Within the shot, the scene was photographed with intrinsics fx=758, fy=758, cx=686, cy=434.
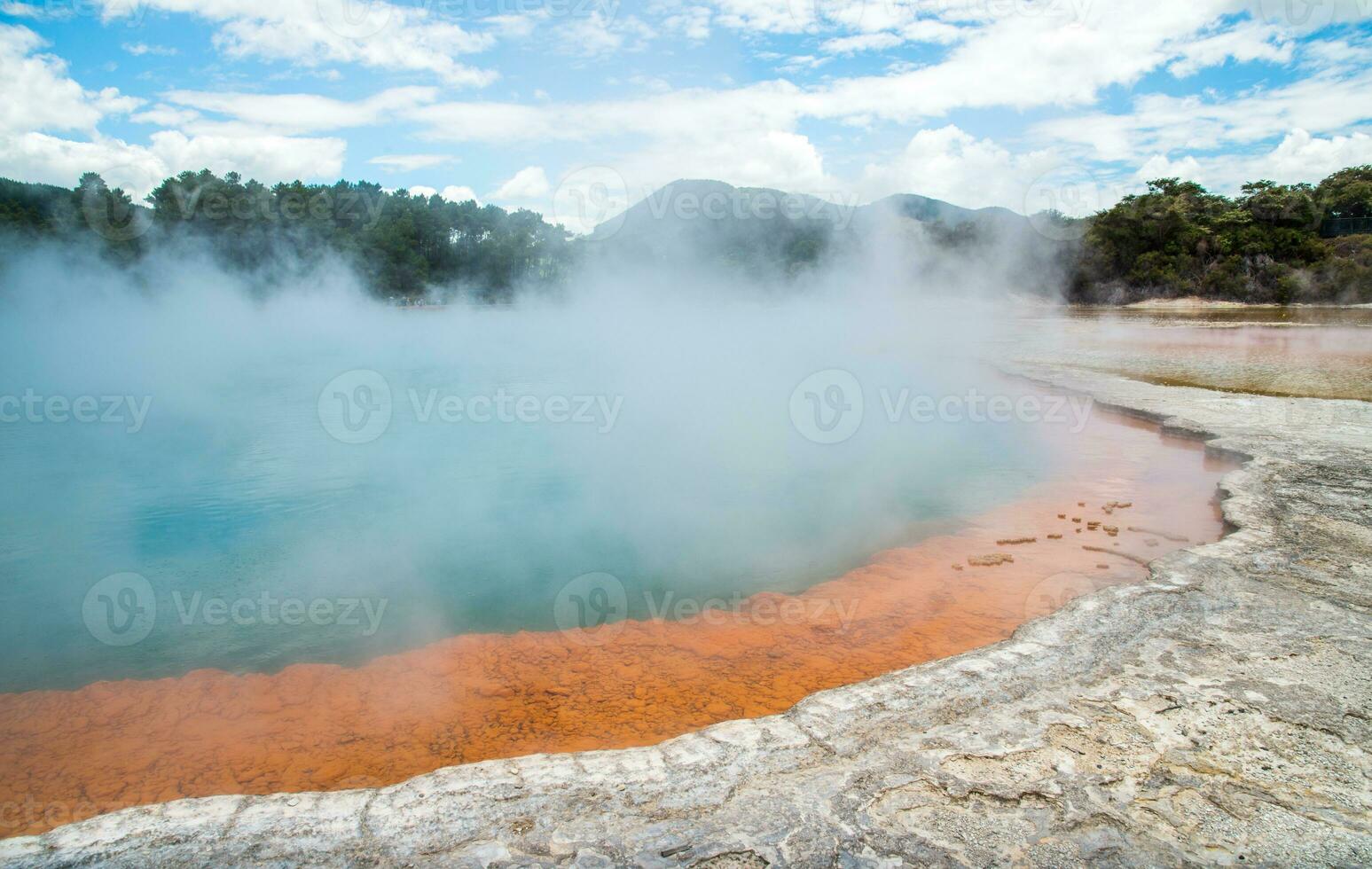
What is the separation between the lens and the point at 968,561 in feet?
12.1

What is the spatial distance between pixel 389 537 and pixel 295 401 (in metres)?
4.60

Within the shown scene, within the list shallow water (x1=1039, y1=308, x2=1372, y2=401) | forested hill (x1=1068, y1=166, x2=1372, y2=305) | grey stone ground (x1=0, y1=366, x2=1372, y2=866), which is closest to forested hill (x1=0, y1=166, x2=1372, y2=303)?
forested hill (x1=1068, y1=166, x2=1372, y2=305)

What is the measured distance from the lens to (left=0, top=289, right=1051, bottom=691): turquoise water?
3256 mm

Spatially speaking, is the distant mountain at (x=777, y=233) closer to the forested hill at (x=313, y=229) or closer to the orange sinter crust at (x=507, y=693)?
the forested hill at (x=313, y=229)

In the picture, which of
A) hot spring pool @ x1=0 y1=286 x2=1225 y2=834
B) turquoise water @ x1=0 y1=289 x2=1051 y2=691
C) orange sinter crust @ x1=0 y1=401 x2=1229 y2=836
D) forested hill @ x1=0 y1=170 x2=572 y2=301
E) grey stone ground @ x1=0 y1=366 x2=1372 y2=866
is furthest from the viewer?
forested hill @ x1=0 y1=170 x2=572 y2=301

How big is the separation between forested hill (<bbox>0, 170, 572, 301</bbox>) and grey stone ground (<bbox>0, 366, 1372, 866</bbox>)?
2293cm

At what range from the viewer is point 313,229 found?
27.6m

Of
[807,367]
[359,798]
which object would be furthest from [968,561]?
[807,367]

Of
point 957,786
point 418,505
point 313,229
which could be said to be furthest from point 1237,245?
point 313,229

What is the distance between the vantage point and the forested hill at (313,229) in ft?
69.6

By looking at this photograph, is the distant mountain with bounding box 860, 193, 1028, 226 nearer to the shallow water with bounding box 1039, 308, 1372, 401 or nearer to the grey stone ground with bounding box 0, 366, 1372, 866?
the shallow water with bounding box 1039, 308, 1372, 401

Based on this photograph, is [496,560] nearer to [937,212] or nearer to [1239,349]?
[1239,349]

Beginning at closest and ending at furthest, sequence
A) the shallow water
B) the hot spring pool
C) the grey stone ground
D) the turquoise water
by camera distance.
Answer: the grey stone ground → the hot spring pool → the turquoise water → the shallow water

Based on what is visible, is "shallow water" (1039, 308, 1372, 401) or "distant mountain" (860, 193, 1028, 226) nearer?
"shallow water" (1039, 308, 1372, 401)
